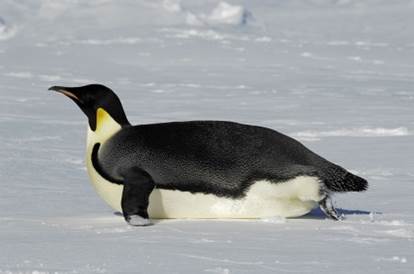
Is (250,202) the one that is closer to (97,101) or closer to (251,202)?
(251,202)

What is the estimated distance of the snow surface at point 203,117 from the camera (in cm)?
349

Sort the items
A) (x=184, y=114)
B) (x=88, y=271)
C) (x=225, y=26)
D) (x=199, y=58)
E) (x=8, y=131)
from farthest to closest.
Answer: (x=225, y=26) < (x=199, y=58) < (x=184, y=114) < (x=8, y=131) < (x=88, y=271)

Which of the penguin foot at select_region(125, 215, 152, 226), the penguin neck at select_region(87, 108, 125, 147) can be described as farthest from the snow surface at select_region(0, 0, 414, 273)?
the penguin neck at select_region(87, 108, 125, 147)

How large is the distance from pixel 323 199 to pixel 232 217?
43 cm

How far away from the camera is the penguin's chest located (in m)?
4.62

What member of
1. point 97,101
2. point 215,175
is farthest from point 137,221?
point 97,101

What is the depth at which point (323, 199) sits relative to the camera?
464cm

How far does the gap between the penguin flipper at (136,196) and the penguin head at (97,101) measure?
0.42 meters

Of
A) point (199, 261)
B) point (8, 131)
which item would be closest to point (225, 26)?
point (8, 131)

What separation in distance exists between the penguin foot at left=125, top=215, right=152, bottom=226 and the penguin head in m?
0.76

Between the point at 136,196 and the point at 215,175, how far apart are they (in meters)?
0.39

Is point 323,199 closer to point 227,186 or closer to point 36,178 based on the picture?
point 227,186

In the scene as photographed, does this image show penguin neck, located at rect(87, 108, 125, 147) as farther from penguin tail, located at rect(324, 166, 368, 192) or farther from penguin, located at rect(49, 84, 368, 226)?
penguin tail, located at rect(324, 166, 368, 192)

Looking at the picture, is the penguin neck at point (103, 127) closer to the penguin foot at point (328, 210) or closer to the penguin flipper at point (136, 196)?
the penguin flipper at point (136, 196)
